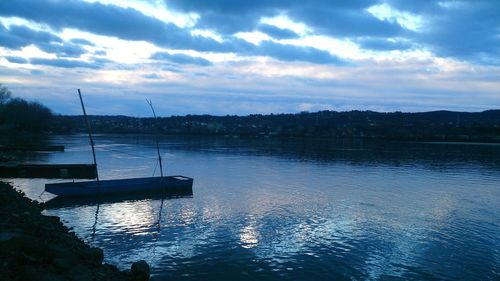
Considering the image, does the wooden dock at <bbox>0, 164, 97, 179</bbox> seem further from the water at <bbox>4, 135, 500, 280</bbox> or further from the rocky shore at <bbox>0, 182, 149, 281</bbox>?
the rocky shore at <bbox>0, 182, 149, 281</bbox>

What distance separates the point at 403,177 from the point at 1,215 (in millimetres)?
53783

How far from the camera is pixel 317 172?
65938 millimetres

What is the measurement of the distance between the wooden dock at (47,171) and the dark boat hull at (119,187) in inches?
732

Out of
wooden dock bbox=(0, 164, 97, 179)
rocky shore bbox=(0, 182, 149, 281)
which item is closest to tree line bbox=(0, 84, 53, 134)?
wooden dock bbox=(0, 164, 97, 179)

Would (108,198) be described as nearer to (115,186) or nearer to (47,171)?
(115,186)

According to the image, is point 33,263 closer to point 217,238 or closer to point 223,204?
point 217,238

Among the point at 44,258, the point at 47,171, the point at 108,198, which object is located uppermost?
the point at 44,258

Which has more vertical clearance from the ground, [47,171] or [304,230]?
[47,171]

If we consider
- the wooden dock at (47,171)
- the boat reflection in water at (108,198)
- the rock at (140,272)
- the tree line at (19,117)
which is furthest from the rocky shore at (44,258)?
the tree line at (19,117)

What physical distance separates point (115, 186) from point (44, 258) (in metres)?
28.1

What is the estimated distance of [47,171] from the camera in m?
60.4

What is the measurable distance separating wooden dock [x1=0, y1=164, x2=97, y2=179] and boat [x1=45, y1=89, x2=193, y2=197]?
1858 cm

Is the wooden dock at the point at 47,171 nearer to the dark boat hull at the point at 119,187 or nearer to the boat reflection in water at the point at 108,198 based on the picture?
the dark boat hull at the point at 119,187

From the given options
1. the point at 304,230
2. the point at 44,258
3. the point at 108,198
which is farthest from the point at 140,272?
the point at 108,198
